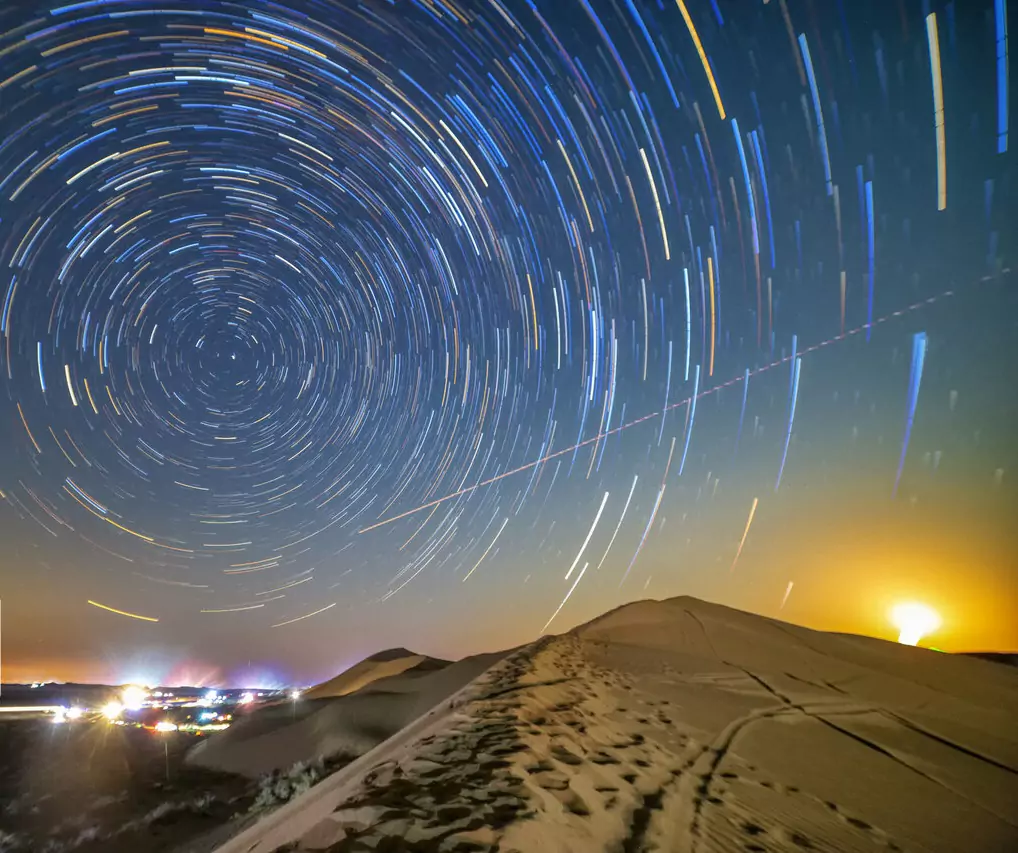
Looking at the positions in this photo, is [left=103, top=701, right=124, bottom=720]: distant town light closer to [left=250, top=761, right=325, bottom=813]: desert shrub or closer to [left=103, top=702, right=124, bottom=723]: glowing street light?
[left=103, top=702, right=124, bottom=723]: glowing street light

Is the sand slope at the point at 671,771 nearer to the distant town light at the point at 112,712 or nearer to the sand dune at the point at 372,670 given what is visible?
the sand dune at the point at 372,670

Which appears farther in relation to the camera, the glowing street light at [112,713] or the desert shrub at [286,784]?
the glowing street light at [112,713]

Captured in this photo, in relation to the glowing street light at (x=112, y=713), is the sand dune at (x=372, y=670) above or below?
above

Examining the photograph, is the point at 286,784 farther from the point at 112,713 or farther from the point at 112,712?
the point at 112,712

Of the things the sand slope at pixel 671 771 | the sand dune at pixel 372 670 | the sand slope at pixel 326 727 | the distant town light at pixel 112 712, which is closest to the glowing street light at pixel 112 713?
the distant town light at pixel 112 712

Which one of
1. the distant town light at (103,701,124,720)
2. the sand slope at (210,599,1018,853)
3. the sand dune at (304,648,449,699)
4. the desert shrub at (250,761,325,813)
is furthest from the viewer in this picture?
the sand dune at (304,648,449,699)

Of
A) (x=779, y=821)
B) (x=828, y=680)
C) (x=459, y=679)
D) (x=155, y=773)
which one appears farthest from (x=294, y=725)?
(x=779, y=821)

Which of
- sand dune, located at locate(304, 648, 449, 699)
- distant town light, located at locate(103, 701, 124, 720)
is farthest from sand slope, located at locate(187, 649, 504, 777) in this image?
distant town light, located at locate(103, 701, 124, 720)

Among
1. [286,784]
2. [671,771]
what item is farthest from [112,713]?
[671,771]
